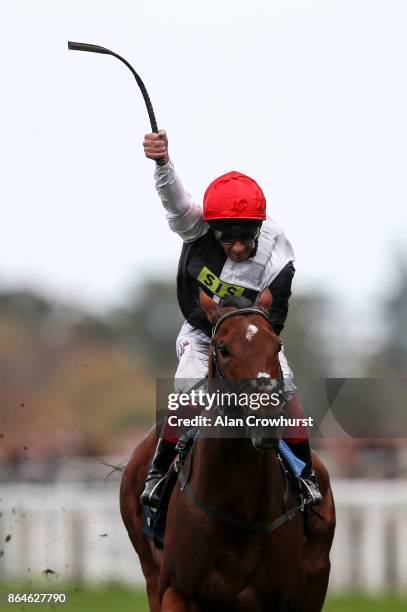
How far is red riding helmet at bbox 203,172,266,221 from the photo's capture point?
7.28m

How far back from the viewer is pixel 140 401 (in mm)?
35312

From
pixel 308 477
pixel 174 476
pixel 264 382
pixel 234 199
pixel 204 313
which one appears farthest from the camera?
pixel 308 477

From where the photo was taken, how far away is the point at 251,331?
6359 millimetres

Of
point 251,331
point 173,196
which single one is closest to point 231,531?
point 251,331

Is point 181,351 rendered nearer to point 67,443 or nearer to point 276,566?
point 276,566

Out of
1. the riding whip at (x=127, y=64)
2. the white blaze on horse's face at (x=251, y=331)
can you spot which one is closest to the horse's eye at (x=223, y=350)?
the white blaze on horse's face at (x=251, y=331)

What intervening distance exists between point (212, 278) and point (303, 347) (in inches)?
1545

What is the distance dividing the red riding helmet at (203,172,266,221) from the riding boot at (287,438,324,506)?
4.28ft

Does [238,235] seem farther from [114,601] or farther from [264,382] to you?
[114,601]

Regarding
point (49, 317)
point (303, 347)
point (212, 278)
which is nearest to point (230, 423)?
point (212, 278)

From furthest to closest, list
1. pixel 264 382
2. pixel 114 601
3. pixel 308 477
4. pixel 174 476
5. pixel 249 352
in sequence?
1. pixel 114 601
2. pixel 308 477
3. pixel 174 476
4. pixel 249 352
5. pixel 264 382

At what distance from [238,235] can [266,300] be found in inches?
25.9

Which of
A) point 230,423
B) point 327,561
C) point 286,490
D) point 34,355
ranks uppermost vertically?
point 230,423

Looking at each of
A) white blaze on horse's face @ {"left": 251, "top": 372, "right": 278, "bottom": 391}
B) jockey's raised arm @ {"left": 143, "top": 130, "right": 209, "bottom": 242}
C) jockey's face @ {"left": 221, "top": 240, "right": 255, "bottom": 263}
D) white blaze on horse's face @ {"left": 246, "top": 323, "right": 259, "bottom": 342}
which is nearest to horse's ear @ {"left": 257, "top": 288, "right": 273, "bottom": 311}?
white blaze on horse's face @ {"left": 246, "top": 323, "right": 259, "bottom": 342}
